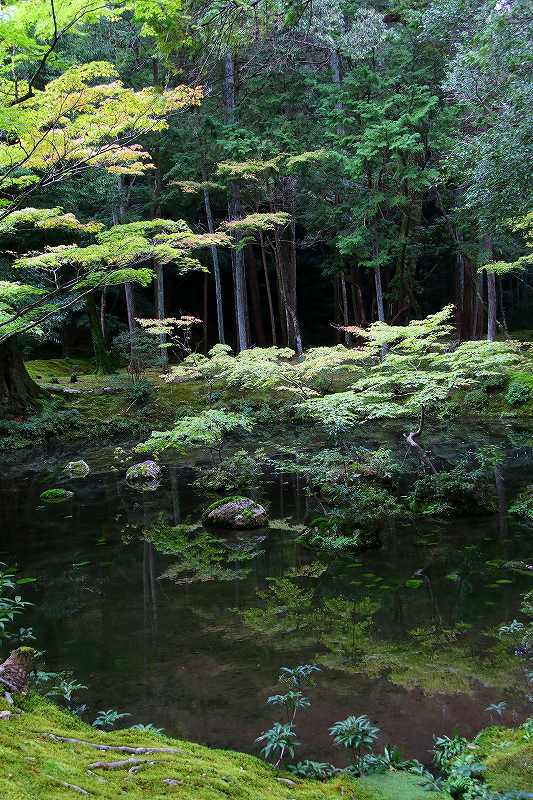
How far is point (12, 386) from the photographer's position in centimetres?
1675

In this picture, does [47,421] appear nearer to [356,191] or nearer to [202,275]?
[356,191]

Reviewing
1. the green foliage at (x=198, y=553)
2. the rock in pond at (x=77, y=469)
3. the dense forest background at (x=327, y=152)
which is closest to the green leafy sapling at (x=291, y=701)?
the green foliage at (x=198, y=553)

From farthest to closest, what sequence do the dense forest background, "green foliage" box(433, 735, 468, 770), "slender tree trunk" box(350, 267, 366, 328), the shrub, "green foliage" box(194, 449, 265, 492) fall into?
"slender tree trunk" box(350, 267, 366, 328), the dense forest background, the shrub, "green foliage" box(194, 449, 265, 492), "green foliage" box(433, 735, 468, 770)

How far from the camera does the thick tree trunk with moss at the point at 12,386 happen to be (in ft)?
54.2

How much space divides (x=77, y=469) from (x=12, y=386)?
Answer: 194 inches

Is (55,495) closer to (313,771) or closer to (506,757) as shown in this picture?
(313,771)

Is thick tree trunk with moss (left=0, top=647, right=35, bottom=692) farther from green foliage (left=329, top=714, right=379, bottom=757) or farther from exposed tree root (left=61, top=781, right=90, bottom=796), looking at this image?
green foliage (left=329, top=714, right=379, bottom=757)

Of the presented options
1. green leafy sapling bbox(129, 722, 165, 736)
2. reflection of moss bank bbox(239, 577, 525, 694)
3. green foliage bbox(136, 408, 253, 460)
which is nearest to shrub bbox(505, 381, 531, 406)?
green foliage bbox(136, 408, 253, 460)

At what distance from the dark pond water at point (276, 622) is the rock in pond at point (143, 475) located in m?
2.36

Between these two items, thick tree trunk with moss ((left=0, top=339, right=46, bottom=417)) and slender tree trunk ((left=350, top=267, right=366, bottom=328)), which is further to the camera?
slender tree trunk ((left=350, top=267, right=366, bottom=328))

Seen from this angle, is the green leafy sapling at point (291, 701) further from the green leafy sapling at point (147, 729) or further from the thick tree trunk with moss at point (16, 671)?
the thick tree trunk with moss at point (16, 671)

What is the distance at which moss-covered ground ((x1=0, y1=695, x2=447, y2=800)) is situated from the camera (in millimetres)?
1942

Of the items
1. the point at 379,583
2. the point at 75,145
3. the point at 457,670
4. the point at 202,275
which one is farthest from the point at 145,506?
the point at 202,275

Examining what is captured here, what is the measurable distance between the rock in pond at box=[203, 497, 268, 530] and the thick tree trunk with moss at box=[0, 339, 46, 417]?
31.8 ft
